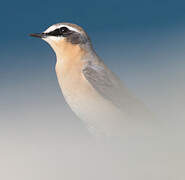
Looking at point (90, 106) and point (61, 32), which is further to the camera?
point (61, 32)

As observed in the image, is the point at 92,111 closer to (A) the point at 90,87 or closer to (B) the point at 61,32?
(A) the point at 90,87

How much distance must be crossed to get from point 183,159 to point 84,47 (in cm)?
101

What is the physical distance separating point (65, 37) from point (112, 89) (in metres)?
0.31

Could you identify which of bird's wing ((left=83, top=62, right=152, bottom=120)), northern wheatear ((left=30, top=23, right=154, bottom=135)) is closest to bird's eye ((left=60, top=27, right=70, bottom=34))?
northern wheatear ((left=30, top=23, right=154, bottom=135))

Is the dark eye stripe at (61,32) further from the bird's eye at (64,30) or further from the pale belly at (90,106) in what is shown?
the pale belly at (90,106)

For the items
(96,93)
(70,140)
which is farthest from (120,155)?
(96,93)

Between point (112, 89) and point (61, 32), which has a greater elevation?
point (61, 32)

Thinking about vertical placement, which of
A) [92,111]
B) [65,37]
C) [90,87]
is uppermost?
[65,37]

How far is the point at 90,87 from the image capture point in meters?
1.83

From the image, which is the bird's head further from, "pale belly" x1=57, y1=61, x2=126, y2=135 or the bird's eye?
"pale belly" x1=57, y1=61, x2=126, y2=135

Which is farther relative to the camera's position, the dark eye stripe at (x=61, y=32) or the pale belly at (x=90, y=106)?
the dark eye stripe at (x=61, y=32)

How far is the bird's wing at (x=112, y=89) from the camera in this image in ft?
6.10

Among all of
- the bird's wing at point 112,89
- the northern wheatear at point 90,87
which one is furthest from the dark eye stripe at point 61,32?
the bird's wing at point 112,89

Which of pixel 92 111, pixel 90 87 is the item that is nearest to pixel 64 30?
pixel 90 87
